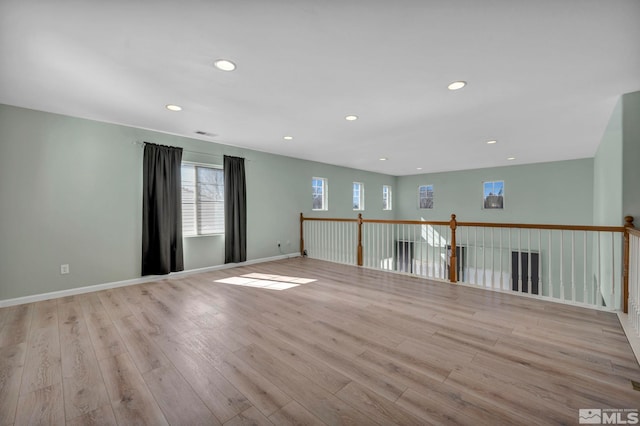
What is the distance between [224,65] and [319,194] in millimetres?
5080

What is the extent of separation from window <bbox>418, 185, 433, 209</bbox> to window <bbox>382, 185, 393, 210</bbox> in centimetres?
110

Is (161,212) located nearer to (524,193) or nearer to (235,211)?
(235,211)

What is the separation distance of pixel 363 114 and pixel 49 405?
391cm

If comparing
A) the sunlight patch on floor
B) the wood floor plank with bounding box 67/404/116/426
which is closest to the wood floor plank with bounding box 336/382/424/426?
the wood floor plank with bounding box 67/404/116/426

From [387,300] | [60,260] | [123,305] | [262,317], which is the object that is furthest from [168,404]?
[60,260]

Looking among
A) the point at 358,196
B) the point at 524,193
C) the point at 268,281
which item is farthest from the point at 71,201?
the point at 524,193

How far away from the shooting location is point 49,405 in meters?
1.54

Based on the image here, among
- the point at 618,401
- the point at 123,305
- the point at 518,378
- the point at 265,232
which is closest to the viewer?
the point at 618,401

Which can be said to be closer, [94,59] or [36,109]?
[94,59]

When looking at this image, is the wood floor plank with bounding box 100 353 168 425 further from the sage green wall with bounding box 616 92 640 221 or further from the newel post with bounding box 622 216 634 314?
the sage green wall with bounding box 616 92 640 221

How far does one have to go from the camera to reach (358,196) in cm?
862

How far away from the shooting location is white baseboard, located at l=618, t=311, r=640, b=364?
204cm

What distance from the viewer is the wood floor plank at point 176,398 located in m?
1.41

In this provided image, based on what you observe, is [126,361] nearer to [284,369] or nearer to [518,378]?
[284,369]
